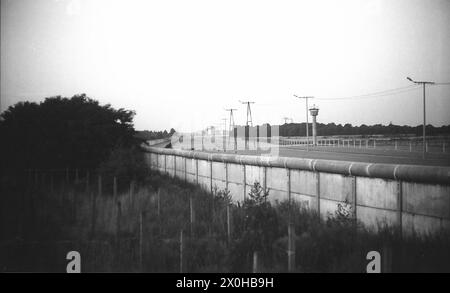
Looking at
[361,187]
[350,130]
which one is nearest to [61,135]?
[361,187]

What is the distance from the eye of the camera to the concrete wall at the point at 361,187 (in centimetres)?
801

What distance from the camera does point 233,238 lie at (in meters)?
10.0

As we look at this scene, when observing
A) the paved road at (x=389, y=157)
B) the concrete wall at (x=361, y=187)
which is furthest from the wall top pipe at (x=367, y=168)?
the paved road at (x=389, y=157)

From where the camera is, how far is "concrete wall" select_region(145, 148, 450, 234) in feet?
26.3

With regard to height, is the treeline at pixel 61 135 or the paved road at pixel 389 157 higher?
the treeline at pixel 61 135

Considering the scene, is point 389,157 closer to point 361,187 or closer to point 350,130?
point 361,187

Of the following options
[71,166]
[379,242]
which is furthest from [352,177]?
[71,166]

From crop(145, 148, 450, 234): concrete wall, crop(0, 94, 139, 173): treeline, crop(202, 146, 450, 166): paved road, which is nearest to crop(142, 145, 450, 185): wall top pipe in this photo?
crop(145, 148, 450, 234): concrete wall

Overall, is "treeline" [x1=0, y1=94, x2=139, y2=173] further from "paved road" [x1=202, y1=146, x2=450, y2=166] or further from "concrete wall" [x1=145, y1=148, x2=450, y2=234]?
"paved road" [x1=202, y1=146, x2=450, y2=166]

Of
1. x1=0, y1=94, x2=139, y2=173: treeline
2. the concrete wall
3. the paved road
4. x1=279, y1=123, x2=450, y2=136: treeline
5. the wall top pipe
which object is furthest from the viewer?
x1=279, y1=123, x2=450, y2=136: treeline

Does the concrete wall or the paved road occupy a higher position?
the concrete wall

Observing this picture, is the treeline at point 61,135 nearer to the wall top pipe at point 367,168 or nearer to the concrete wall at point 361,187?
the concrete wall at point 361,187

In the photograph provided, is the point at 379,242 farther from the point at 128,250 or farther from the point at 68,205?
the point at 68,205
